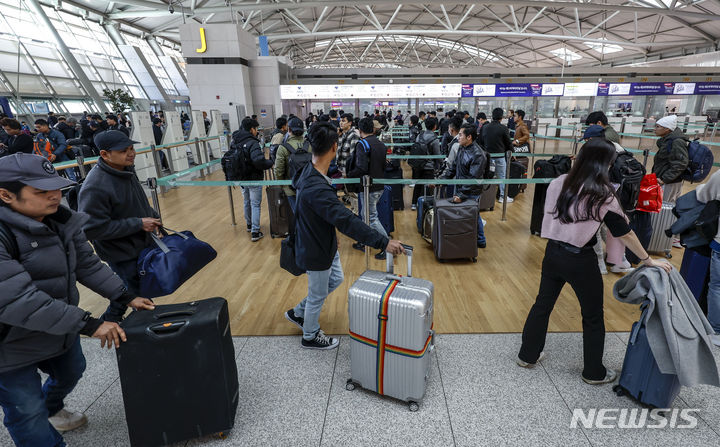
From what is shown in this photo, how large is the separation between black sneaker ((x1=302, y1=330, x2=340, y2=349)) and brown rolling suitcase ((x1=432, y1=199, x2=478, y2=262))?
2.07 metres

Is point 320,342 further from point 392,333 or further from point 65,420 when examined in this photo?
point 65,420

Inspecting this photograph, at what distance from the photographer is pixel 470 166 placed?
4.53 metres

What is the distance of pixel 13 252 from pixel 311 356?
1896 millimetres

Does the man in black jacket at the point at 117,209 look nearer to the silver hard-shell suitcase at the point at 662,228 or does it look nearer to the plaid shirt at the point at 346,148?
the plaid shirt at the point at 346,148

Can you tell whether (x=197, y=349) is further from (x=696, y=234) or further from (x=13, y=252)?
(x=696, y=234)

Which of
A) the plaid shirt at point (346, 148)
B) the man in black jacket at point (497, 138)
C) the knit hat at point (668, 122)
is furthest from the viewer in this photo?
the man in black jacket at point (497, 138)

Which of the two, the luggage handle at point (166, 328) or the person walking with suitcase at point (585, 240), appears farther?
the person walking with suitcase at point (585, 240)

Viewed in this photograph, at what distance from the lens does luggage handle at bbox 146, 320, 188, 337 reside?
1.72 meters

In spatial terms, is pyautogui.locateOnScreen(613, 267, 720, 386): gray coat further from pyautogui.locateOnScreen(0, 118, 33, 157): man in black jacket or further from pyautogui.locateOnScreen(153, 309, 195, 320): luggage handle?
pyautogui.locateOnScreen(0, 118, 33, 157): man in black jacket

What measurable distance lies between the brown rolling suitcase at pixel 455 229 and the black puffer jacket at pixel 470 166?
0.81 feet

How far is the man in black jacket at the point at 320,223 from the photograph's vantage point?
2.22 meters

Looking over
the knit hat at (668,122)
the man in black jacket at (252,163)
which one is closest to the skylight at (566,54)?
the knit hat at (668,122)

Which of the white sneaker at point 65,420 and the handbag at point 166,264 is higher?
the handbag at point 166,264

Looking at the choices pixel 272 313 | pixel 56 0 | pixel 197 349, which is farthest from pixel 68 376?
pixel 56 0
